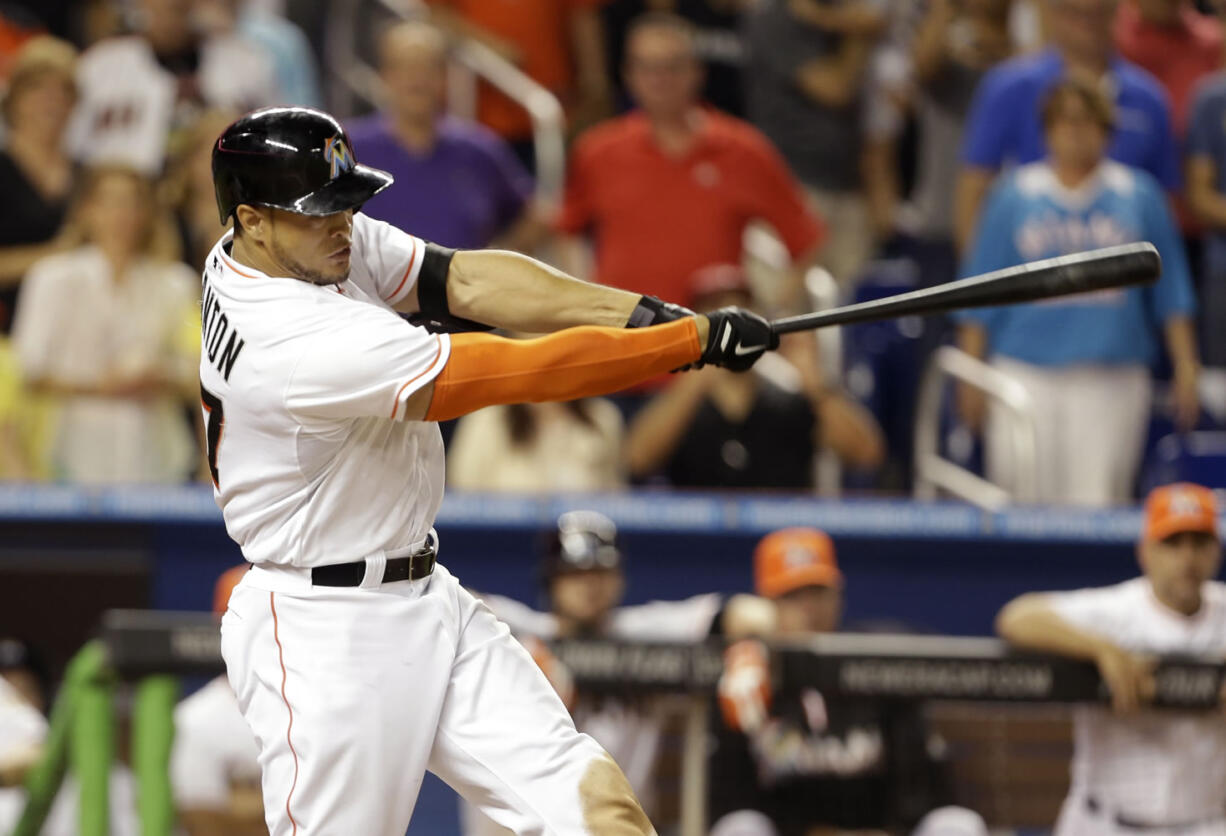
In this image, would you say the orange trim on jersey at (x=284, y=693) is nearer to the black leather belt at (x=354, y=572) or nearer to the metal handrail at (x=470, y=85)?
the black leather belt at (x=354, y=572)

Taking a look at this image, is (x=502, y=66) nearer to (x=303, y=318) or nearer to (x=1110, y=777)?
(x=1110, y=777)

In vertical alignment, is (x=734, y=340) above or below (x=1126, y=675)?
above

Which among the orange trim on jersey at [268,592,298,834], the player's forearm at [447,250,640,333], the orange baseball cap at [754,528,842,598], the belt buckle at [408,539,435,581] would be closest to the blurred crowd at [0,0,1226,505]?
the orange baseball cap at [754,528,842,598]

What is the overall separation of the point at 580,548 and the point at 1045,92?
2739 millimetres

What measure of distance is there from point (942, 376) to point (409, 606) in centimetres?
402

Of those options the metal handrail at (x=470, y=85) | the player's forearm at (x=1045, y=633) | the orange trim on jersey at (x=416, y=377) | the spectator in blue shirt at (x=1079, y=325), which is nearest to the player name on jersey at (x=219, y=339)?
the orange trim on jersey at (x=416, y=377)

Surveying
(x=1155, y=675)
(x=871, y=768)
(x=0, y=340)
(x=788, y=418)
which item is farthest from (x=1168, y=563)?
(x=0, y=340)

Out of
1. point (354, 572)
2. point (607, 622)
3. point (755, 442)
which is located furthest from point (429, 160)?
point (354, 572)

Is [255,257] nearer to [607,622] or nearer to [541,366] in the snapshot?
[541,366]

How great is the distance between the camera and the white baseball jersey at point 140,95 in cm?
756

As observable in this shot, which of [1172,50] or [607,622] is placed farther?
[1172,50]

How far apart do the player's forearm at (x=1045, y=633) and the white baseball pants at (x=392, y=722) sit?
2343 mm

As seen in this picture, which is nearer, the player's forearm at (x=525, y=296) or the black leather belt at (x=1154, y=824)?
the player's forearm at (x=525, y=296)

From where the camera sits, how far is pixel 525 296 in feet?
12.5
